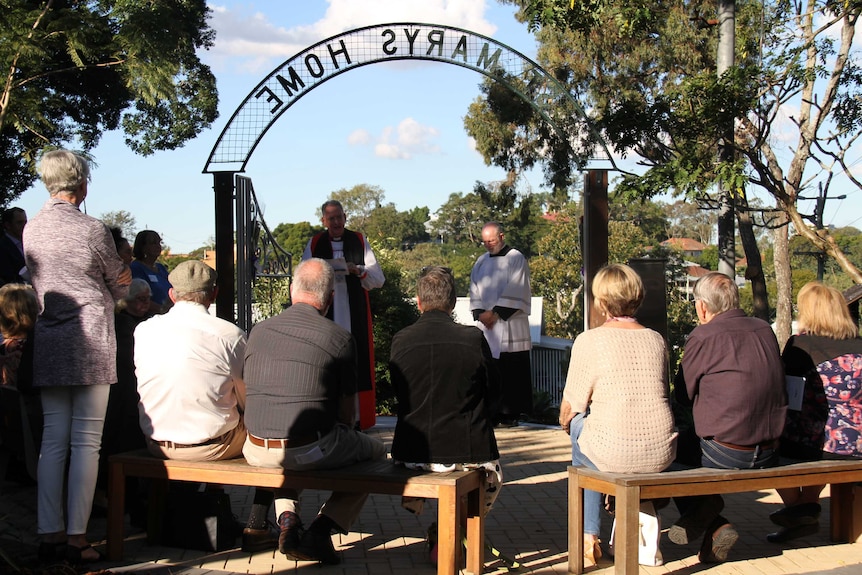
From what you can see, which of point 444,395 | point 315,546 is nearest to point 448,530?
point 444,395

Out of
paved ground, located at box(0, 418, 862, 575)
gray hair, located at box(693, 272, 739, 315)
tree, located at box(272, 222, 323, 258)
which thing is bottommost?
paved ground, located at box(0, 418, 862, 575)

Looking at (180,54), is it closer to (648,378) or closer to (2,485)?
(2,485)

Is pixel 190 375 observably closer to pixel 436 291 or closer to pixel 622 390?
pixel 436 291

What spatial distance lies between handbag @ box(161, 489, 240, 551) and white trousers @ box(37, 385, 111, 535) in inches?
19.6

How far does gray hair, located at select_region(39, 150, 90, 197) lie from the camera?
176 inches

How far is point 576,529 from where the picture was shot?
4.62 metres

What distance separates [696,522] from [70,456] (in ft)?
10.2

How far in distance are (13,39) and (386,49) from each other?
7.85 m

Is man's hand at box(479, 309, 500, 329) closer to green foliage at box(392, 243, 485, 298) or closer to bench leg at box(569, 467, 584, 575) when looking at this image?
bench leg at box(569, 467, 584, 575)

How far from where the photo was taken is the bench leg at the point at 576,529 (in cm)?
461

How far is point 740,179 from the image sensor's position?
24.8 feet

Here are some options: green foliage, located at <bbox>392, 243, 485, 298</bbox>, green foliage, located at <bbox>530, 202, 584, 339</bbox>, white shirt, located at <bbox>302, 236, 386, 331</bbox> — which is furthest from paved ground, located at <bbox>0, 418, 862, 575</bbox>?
green foliage, located at <bbox>392, 243, 485, 298</bbox>

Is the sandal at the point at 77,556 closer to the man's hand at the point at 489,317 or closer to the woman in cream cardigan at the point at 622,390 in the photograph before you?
the woman in cream cardigan at the point at 622,390

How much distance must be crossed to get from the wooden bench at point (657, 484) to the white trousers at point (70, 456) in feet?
7.65
